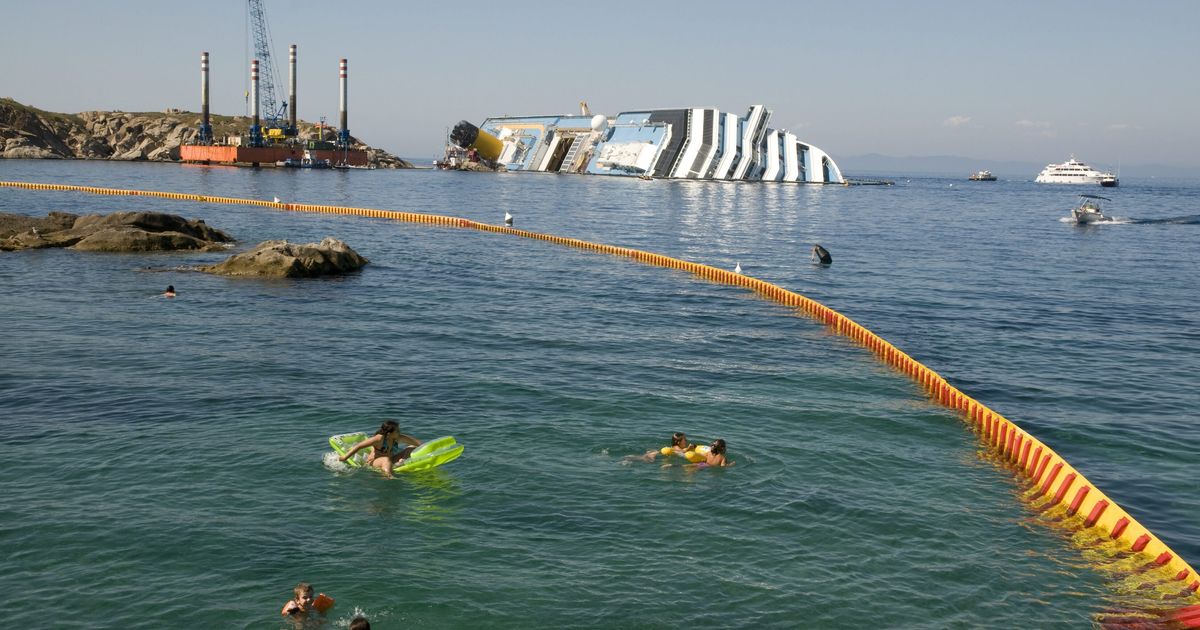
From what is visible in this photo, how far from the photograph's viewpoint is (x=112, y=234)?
57.2 m

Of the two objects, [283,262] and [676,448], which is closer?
[676,448]

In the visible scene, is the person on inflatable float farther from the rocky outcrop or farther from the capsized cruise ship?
the capsized cruise ship

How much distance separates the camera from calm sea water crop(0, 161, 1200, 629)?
17.0m

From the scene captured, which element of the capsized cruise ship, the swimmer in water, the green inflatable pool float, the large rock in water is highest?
the capsized cruise ship

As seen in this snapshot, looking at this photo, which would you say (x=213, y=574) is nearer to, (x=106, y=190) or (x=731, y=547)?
(x=731, y=547)

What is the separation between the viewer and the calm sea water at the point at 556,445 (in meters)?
17.0

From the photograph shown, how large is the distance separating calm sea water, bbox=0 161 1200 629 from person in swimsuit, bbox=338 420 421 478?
0.42 m

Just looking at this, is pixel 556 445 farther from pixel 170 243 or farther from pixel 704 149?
pixel 704 149

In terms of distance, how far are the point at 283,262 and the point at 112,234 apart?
577 inches

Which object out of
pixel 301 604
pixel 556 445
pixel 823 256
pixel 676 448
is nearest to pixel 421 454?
pixel 556 445

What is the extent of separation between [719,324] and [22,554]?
29.0 meters

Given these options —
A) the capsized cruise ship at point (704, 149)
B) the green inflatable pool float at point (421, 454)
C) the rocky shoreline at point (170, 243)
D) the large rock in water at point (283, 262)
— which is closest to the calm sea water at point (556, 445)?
the green inflatable pool float at point (421, 454)

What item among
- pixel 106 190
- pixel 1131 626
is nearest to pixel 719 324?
pixel 1131 626

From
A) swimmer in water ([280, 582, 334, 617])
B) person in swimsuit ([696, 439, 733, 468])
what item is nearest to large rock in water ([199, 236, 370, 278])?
person in swimsuit ([696, 439, 733, 468])
